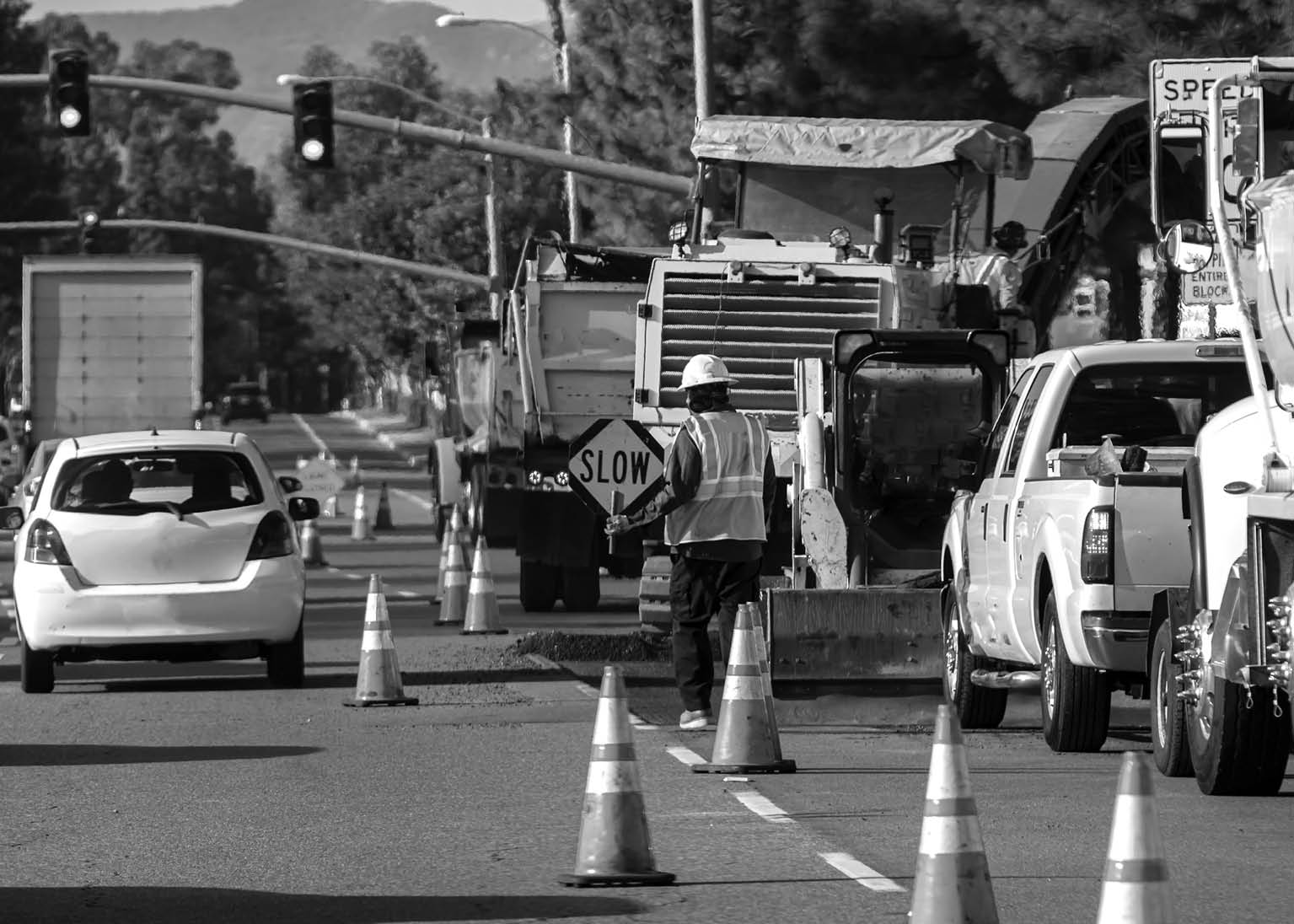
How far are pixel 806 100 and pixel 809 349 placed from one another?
13.8m

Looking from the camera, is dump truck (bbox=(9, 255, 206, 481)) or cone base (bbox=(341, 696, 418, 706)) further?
dump truck (bbox=(9, 255, 206, 481))

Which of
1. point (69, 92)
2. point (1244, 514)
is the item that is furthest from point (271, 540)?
point (69, 92)

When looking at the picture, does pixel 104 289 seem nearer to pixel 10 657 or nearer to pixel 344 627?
pixel 344 627

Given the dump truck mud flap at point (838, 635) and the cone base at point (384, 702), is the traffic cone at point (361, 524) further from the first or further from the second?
the dump truck mud flap at point (838, 635)

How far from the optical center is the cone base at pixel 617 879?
9266 millimetres

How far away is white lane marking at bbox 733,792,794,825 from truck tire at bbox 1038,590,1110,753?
1.83 meters

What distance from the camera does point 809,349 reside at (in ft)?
72.1

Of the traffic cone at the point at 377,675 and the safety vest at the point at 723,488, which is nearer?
the safety vest at the point at 723,488

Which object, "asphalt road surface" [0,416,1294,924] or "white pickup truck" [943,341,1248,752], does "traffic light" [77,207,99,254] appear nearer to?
"asphalt road surface" [0,416,1294,924]

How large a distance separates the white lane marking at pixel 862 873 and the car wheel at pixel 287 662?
8.04 metres

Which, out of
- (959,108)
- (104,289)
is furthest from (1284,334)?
(104,289)

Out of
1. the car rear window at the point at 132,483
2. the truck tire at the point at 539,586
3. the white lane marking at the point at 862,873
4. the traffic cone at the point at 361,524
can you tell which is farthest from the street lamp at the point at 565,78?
the white lane marking at the point at 862,873

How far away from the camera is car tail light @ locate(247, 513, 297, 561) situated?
1752 cm

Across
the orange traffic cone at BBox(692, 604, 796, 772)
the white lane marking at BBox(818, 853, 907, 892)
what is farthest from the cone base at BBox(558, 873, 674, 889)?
the orange traffic cone at BBox(692, 604, 796, 772)
